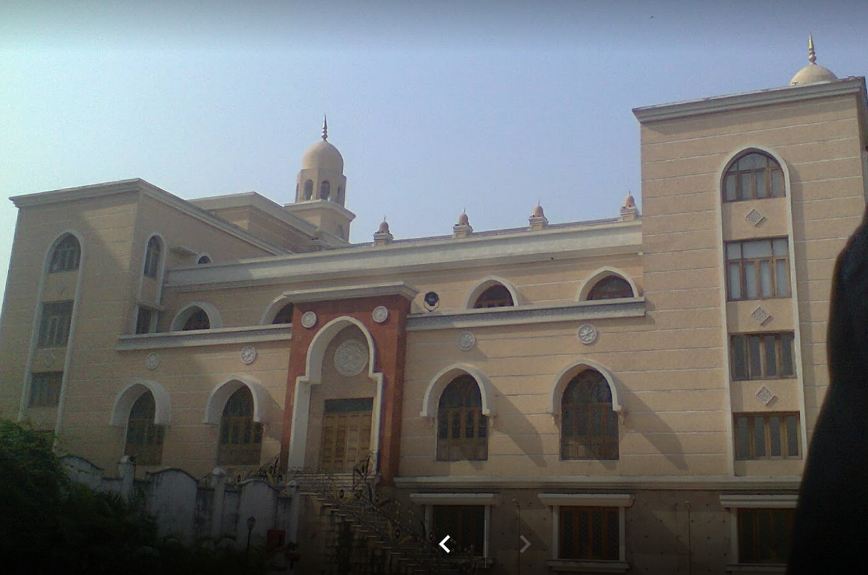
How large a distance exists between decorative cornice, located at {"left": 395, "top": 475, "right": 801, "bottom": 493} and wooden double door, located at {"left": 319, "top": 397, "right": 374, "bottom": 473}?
174 centimetres

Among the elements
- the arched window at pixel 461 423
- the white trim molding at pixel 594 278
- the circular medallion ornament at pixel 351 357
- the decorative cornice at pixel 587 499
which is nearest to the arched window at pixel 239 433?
the circular medallion ornament at pixel 351 357

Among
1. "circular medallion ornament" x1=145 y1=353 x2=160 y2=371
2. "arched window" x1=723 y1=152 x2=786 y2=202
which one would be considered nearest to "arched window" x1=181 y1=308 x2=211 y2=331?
"circular medallion ornament" x1=145 y1=353 x2=160 y2=371

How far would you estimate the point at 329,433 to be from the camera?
936 inches

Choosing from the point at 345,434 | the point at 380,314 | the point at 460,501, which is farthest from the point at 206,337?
→ the point at 460,501

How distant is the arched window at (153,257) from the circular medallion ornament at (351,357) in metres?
8.15

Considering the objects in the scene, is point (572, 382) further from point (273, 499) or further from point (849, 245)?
point (849, 245)

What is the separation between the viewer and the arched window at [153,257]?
94.8ft

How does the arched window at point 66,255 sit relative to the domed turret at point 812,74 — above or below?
below

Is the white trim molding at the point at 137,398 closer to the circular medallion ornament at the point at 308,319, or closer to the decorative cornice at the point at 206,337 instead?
the decorative cornice at the point at 206,337

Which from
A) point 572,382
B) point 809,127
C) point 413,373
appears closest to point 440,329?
point 413,373

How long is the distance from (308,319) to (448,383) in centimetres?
426

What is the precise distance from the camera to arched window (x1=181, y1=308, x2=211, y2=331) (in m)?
29.0

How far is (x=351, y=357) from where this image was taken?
24062mm

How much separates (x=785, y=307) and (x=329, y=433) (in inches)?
449
